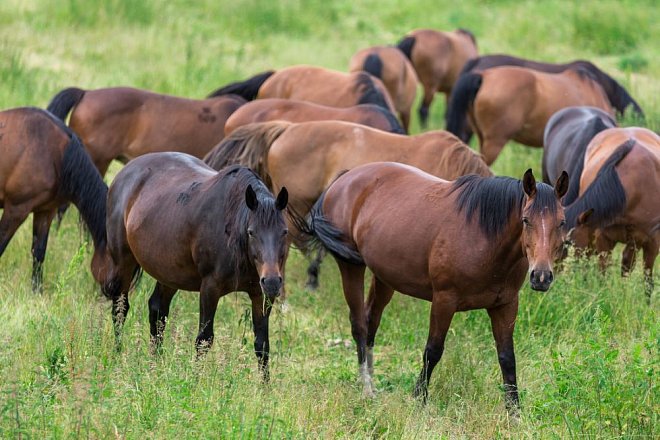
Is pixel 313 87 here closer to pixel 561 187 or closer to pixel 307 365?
pixel 307 365

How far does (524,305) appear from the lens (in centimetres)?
703

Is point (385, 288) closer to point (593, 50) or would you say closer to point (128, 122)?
point (128, 122)

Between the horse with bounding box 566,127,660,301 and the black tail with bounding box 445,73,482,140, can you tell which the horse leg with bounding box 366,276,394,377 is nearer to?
the horse with bounding box 566,127,660,301

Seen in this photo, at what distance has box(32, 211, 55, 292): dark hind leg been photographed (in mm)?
7582

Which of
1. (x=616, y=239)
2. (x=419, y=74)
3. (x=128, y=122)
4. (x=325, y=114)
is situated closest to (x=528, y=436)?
(x=616, y=239)

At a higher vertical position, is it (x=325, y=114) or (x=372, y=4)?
(x=325, y=114)

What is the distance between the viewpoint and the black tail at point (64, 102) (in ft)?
31.9

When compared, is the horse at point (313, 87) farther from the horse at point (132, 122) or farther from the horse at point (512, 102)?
the horse at point (132, 122)

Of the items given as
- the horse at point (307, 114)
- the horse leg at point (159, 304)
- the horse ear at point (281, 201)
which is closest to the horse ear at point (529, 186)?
the horse ear at point (281, 201)


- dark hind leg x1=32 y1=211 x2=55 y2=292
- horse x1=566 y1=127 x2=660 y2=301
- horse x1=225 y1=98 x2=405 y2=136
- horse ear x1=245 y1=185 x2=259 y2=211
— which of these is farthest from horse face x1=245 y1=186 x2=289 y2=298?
horse x1=225 y1=98 x2=405 y2=136

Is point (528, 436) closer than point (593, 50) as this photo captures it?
Yes

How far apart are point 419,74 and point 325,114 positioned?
7508mm

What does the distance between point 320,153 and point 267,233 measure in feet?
10.2

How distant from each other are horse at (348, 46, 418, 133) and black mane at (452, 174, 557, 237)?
8.17 metres
